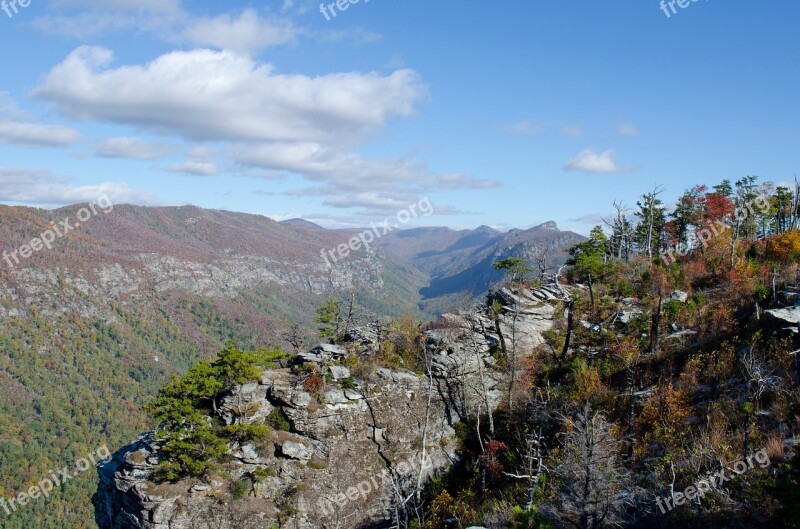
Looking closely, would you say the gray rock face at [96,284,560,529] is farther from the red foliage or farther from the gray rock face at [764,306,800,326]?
the red foliage

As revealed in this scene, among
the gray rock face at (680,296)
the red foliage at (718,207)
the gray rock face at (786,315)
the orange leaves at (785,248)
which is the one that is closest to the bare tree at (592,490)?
the gray rock face at (786,315)

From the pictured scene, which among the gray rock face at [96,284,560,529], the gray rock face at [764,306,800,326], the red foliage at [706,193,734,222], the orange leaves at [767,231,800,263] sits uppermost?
the red foliage at [706,193,734,222]

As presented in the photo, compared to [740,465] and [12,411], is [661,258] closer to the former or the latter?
[740,465]

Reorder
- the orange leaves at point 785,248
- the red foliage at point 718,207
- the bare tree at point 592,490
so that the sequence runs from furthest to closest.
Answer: the red foliage at point 718,207, the orange leaves at point 785,248, the bare tree at point 592,490

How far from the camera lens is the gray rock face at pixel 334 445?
848 inches

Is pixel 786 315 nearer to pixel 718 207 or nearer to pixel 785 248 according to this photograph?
pixel 785 248

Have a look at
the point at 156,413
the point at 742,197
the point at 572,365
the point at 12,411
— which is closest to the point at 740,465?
the point at 572,365

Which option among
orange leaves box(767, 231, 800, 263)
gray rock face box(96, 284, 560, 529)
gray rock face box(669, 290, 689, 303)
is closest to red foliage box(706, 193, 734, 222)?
orange leaves box(767, 231, 800, 263)

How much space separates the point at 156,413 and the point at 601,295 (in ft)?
90.0

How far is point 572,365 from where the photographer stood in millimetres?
25906

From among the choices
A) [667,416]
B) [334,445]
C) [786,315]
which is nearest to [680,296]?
[786,315]

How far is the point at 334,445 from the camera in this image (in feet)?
81.5

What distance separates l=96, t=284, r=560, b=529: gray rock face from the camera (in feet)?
70.6

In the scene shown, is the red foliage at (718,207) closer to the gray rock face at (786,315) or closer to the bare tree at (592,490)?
the gray rock face at (786,315)
